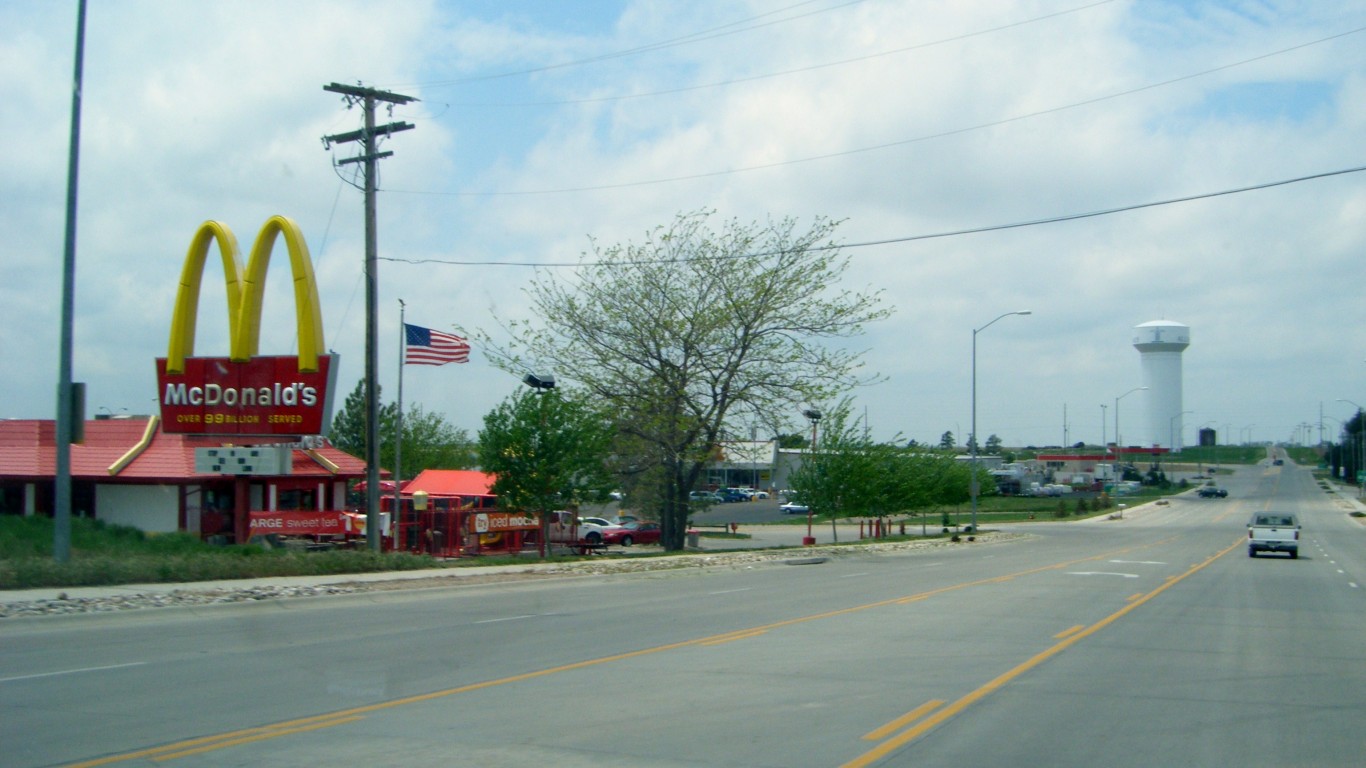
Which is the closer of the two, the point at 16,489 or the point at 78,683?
the point at 78,683

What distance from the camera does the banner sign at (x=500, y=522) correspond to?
120 feet

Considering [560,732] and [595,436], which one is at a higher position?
[595,436]

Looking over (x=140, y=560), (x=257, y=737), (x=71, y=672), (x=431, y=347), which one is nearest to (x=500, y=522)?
(x=431, y=347)

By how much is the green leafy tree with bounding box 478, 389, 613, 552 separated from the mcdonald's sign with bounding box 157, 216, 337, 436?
7.37 meters

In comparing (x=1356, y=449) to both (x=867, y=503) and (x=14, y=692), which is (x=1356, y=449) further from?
(x=14, y=692)

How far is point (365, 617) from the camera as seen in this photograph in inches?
690

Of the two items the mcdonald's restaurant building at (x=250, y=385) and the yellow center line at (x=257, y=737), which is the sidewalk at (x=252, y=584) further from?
the yellow center line at (x=257, y=737)

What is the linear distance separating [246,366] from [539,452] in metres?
9.41

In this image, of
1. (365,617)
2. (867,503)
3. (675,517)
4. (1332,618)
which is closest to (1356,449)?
(867,503)

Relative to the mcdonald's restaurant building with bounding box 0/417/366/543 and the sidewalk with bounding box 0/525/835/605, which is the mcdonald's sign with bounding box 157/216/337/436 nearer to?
the sidewalk with bounding box 0/525/835/605

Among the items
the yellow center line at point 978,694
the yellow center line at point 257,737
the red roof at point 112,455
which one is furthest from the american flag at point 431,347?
the yellow center line at point 257,737

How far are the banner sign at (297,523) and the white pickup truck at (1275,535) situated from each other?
29.6 metres

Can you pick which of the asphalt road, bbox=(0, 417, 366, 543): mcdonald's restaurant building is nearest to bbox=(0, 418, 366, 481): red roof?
bbox=(0, 417, 366, 543): mcdonald's restaurant building

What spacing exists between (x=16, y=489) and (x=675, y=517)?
2229 cm
